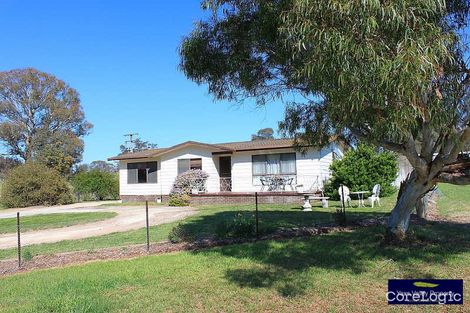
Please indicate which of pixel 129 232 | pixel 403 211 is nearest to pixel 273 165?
pixel 129 232

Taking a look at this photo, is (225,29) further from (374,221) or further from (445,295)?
(374,221)

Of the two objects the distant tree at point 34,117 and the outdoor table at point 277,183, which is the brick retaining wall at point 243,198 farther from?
the distant tree at point 34,117

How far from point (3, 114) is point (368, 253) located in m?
49.4

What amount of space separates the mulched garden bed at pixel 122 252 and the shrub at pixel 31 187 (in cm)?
2439

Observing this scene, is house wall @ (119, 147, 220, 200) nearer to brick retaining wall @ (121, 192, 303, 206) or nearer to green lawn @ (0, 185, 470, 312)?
brick retaining wall @ (121, 192, 303, 206)

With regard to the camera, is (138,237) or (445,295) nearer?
(445,295)

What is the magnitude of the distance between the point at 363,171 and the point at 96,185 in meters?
24.6

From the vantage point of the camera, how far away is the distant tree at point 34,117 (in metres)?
48.7

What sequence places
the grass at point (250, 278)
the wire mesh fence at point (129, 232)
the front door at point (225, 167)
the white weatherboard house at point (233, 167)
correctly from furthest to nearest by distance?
1. the front door at point (225, 167)
2. the white weatherboard house at point (233, 167)
3. the wire mesh fence at point (129, 232)
4. the grass at point (250, 278)

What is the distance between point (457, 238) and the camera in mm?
9398

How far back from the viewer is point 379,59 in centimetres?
496

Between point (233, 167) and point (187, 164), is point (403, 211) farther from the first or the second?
point (187, 164)

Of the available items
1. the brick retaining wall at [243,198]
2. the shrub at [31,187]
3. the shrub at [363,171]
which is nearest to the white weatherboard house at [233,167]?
the brick retaining wall at [243,198]

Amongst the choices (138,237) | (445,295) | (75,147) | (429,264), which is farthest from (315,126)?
(75,147)
